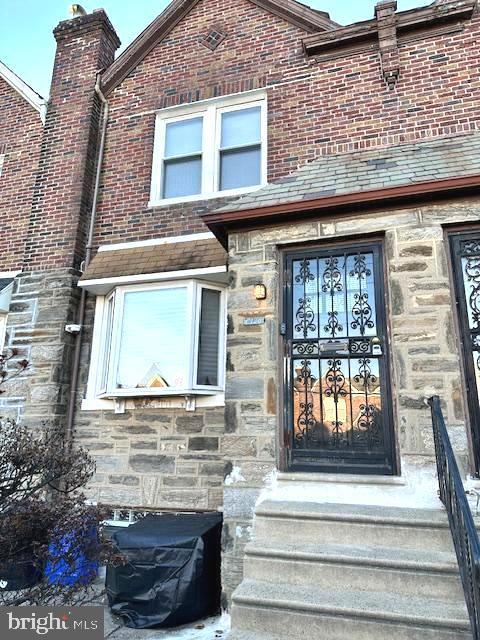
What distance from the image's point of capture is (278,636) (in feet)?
10.8

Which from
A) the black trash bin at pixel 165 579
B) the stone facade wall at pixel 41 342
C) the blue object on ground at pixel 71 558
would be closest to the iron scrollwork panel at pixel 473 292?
the black trash bin at pixel 165 579

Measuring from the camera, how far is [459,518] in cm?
303

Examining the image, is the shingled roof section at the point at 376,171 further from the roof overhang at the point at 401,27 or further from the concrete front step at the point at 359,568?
the concrete front step at the point at 359,568

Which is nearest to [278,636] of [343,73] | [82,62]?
[343,73]

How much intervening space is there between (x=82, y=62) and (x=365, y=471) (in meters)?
8.13

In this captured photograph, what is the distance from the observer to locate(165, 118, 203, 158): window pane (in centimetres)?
758

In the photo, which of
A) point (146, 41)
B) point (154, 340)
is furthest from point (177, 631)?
point (146, 41)

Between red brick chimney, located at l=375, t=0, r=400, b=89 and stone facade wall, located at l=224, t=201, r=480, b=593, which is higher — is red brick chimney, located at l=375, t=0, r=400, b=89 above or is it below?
above

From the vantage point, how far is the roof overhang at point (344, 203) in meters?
4.45

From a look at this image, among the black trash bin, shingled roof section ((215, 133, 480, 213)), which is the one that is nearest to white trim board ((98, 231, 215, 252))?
shingled roof section ((215, 133, 480, 213))

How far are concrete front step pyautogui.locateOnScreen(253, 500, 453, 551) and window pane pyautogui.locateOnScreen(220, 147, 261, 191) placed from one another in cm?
474

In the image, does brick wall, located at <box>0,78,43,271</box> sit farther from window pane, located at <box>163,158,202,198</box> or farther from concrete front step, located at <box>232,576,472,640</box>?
Answer: concrete front step, located at <box>232,576,472,640</box>

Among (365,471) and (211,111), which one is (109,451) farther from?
(211,111)

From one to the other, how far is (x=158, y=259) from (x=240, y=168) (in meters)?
1.97
